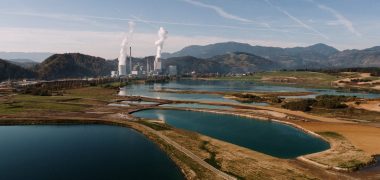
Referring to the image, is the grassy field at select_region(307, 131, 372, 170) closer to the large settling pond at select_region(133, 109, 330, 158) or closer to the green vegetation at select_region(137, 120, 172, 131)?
the large settling pond at select_region(133, 109, 330, 158)

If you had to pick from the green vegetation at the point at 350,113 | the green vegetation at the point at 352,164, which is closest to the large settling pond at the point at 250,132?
the green vegetation at the point at 352,164

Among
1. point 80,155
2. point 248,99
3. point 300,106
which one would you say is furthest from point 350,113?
point 80,155

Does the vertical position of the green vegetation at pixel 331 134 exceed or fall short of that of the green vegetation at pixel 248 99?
it falls short

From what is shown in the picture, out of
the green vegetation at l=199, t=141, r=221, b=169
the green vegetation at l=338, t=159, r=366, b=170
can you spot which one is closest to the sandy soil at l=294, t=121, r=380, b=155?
the green vegetation at l=338, t=159, r=366, b=170

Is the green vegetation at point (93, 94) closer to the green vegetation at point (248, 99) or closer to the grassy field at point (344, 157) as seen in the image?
the green vegetation at point (248, 99)

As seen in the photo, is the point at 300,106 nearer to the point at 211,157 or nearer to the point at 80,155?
the point at 211,157

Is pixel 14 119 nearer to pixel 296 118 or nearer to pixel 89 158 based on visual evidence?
pixel 89 158

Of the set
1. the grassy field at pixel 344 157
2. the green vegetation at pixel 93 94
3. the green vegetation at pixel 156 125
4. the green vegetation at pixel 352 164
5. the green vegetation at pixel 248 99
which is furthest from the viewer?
the green vegetation at pixel 93 94
